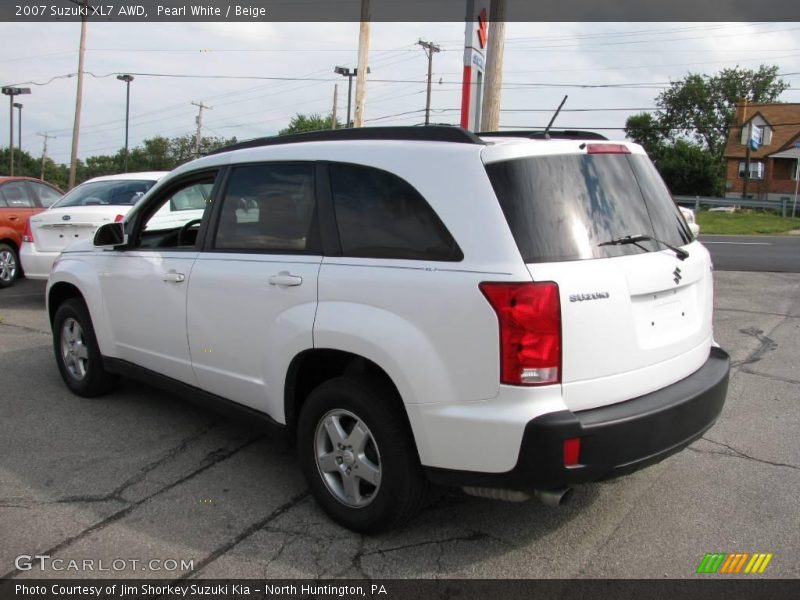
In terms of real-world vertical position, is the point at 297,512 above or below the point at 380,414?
below

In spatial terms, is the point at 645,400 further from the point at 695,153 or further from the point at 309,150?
the point at 695,153

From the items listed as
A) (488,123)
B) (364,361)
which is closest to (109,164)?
(488,123)

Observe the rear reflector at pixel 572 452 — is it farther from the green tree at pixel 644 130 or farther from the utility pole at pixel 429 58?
the green tree at pixel 644 130

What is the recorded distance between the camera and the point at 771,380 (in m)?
5.69

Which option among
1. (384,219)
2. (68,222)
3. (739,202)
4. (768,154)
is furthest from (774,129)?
(384,219)

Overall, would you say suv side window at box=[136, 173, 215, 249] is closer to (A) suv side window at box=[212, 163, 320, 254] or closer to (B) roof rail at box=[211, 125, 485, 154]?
(A) suv side window at box=[212, 163, 320, 254]

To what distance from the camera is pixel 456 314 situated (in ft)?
9.03

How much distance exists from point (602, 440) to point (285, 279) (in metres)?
1.65

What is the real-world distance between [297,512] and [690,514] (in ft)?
6.40

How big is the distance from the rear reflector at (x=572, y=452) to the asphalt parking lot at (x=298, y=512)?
589 millimetres

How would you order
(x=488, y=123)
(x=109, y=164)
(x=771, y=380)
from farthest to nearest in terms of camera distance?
(x=109, y=164) → (x=488, y=123) → (x=771, y=380)

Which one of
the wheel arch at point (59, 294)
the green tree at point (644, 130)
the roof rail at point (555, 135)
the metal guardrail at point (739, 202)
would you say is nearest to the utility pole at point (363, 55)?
the wheel arch at point (59, 294)

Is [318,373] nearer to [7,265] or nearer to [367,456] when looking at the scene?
[367,456]
